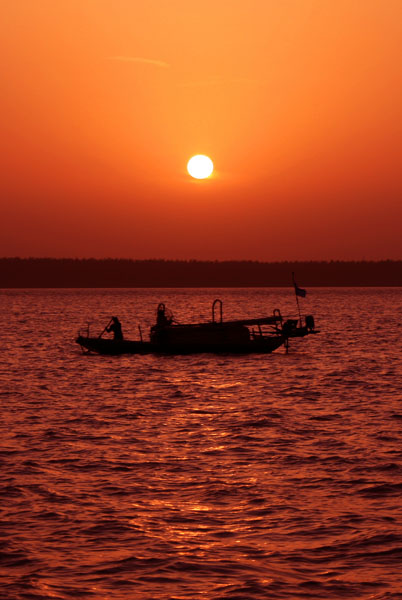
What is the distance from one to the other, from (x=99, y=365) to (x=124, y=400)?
57.1 ft

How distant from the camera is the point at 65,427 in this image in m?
26.5

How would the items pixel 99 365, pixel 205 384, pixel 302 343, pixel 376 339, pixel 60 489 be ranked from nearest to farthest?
pixel 60 489 < pixel 205 384 < pixel 99 365 < pixel 302 343 < pixel 376 339

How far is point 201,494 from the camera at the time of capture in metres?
17.6

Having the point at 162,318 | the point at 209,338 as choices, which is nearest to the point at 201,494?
the point at 162,318

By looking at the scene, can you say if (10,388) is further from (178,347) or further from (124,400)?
(178,347)

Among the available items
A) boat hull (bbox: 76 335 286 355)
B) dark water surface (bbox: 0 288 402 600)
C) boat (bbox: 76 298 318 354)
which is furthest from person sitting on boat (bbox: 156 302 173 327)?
dark water surface (bbox: 0 288 402 600)

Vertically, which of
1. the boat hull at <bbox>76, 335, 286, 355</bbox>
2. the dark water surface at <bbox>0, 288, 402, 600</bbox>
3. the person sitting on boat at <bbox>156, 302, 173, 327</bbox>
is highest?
the person sitting on boat at <bbox>156, 302, 173, 327</bbox>

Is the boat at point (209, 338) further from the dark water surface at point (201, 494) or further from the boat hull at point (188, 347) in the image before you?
the dark water surface at point (201, 494)

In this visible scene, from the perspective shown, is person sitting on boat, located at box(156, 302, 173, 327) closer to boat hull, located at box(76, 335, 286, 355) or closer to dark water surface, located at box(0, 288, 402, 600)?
boat hull, located at box(76, 335, 286, 355)

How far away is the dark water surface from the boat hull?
1607 centimetres

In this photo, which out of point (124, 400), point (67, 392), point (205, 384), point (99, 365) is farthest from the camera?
point (99, 365)

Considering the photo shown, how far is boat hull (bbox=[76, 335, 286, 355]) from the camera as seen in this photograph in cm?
5378

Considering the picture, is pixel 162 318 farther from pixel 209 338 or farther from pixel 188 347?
pixel 209 338

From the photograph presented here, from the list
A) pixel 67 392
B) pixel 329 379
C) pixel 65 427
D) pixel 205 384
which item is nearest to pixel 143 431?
pixel 65 427
